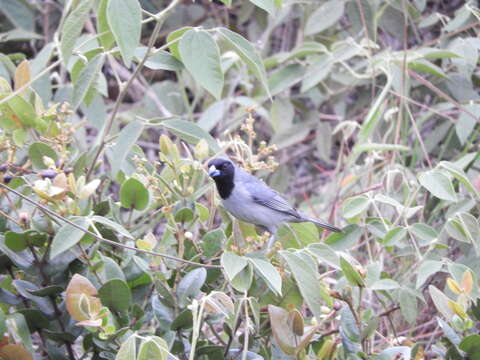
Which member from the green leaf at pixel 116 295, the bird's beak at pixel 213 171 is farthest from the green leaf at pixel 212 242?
the bird's beak at pixel 213 171

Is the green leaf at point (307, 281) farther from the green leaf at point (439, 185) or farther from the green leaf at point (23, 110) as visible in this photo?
the green leaf at point (23, 110)

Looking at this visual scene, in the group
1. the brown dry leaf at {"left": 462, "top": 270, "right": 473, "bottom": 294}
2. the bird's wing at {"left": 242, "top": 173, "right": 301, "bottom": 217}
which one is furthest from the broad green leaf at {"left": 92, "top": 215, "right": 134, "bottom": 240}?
the bird's wing at {"left": 242, "top": 173, "right": 301, "bottom": 217}

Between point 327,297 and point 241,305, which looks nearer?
point 241,305

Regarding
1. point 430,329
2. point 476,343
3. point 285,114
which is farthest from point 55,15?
point 476,343

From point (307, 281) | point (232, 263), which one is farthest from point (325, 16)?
point (232, 263)

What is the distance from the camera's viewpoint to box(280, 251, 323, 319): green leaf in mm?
2250

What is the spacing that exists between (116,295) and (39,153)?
582mm

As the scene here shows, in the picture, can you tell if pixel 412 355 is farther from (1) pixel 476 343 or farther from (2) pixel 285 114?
(2) pixel 285 114

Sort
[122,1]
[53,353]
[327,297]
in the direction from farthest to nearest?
[327,297] → [53,353] → [122,1]

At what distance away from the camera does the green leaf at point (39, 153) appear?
2434 mm

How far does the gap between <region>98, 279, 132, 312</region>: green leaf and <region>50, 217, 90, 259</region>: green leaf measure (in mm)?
184

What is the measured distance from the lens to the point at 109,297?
216 centimetres

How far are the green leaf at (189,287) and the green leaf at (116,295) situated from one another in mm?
152

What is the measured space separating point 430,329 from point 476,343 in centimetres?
165
